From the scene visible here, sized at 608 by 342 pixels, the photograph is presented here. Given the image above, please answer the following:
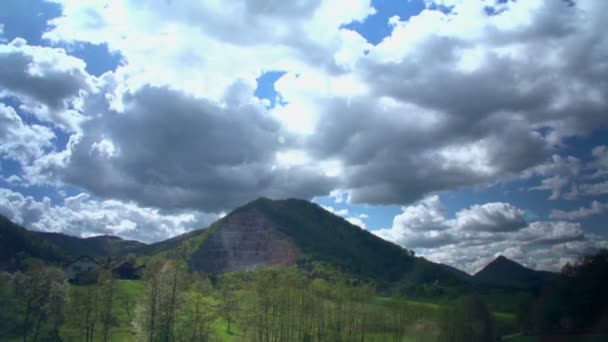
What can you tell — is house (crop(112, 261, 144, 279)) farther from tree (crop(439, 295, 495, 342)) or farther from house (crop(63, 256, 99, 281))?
tree (crop(439, 295, 495, 342))

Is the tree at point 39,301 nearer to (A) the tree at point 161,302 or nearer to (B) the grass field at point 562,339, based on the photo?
(A) the tree at point 161,302

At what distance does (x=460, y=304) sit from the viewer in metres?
85.6

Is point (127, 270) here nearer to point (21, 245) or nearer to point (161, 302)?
point (21, 245)

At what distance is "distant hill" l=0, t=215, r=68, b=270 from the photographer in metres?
150

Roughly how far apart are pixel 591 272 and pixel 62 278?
80.5 meters

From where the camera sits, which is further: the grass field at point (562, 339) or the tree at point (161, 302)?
the grass field at point (562, 339)

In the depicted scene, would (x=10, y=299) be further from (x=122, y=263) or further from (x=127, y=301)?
(x=122, y=263)

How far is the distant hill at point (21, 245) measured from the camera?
150000 millimetres

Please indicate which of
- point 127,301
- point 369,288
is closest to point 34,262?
point 127,301

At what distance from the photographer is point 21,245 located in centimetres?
15912

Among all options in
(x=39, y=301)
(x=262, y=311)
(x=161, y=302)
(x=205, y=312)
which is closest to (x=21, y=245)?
(x=39, y=301)

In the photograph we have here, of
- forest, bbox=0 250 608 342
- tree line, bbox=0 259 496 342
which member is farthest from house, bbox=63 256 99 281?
forest, bbox=0 250 608 342

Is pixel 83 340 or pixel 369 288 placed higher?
pixel 369 288

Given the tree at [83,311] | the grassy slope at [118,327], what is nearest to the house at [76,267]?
the grassy slope at [118,327]
